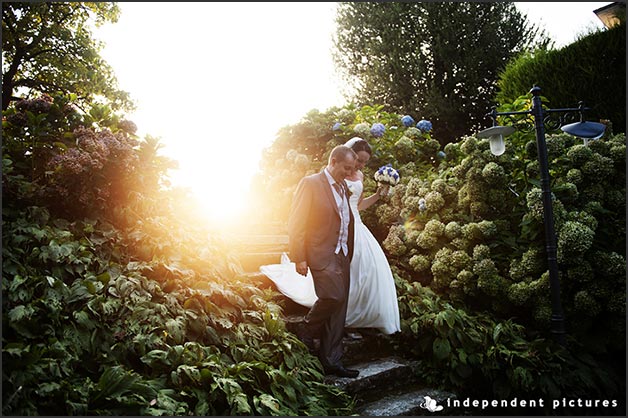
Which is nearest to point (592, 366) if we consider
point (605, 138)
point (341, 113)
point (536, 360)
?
point (536, 360)

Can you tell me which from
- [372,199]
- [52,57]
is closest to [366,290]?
[372,199]

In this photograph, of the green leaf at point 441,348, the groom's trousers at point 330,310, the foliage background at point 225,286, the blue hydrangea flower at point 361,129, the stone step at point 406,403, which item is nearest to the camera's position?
the foliage background at point 225,286

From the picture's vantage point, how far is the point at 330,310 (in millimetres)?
3264

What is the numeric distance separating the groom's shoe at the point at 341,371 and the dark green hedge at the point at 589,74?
508 cm

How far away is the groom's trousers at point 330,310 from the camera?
10.5 feet

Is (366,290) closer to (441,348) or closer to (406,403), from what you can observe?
(441,348)

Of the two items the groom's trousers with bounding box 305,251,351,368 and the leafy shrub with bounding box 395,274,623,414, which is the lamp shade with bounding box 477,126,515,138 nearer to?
the leafy shrub with bounding box 395,274,623,414

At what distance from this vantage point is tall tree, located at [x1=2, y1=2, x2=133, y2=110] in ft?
21.3

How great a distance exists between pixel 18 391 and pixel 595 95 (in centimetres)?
734

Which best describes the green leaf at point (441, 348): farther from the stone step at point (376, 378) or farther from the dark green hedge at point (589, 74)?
the dark green hedge at point (589, 74)

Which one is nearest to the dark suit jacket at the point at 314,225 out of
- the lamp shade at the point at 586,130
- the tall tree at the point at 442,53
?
the lamp shade at the point at 586,130

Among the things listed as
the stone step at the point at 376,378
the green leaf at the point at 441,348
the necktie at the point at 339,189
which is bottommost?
the stone step at the point at 376,378

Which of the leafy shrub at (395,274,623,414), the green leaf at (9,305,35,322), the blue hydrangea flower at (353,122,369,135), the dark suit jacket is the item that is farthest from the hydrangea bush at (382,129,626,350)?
the green leaf at (9,305,35,322)

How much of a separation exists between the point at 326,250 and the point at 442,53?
942 cm
